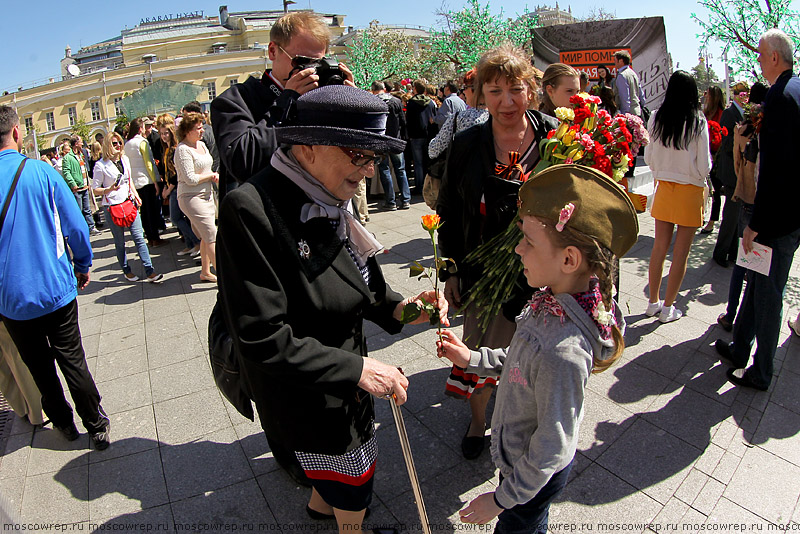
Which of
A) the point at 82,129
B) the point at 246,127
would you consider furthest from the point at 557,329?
the point at 82,129

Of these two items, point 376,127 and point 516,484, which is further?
point 376,127

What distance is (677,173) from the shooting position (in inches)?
163

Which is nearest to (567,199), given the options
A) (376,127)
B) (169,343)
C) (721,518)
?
(376,127)

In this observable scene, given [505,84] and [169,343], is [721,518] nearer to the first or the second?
[505,84]

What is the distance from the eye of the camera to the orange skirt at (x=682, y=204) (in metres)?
4.11

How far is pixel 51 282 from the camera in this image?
290 centimetres

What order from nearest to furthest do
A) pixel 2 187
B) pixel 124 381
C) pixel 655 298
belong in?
pixel 2 187 → pixel 124 381 → pixel 655 298

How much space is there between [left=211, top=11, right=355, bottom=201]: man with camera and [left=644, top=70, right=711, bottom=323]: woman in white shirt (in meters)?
2.97

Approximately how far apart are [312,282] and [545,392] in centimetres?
82

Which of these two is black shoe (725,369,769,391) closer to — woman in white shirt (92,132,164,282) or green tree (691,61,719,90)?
green tree (691,61,719,90)

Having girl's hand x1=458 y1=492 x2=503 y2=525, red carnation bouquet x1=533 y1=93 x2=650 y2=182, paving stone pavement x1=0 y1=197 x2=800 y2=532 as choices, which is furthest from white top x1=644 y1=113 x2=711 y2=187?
girl's hand x1=458 y1=492 x2=503 y2=525

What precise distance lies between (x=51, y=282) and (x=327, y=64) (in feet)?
6.86

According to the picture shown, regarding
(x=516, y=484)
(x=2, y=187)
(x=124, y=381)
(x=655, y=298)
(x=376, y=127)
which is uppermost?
(x=376, y=127)

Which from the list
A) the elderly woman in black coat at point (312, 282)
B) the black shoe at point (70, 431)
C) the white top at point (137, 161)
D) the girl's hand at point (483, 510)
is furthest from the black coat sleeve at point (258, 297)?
the white top at point (137, 161)
